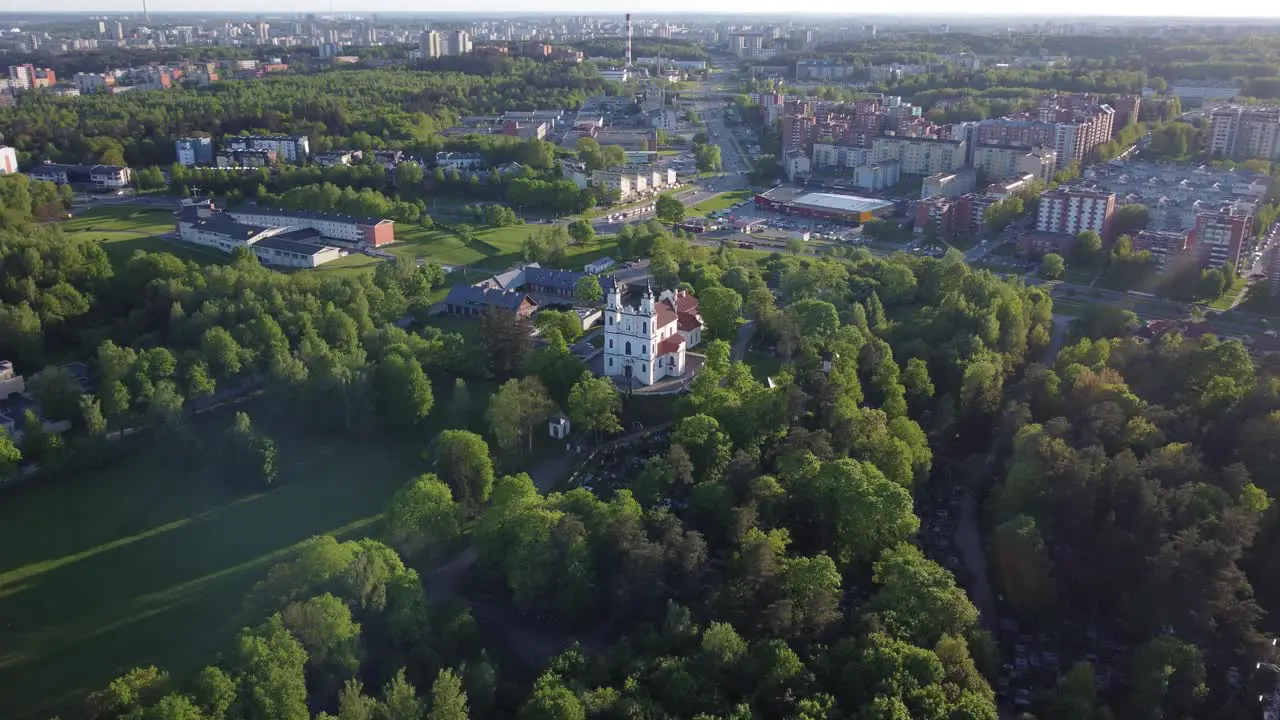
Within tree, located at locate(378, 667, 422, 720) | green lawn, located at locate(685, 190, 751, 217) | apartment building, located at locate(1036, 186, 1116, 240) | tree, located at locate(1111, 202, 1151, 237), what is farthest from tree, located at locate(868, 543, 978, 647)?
green lawn, located at locate(685, 190, 751, 217)

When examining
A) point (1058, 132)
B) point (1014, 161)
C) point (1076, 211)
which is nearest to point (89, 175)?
point (1076, 211)

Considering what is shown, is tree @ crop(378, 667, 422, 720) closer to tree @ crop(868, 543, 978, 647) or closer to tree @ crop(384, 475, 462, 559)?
tree @ crop(384, 475, 462, 559)

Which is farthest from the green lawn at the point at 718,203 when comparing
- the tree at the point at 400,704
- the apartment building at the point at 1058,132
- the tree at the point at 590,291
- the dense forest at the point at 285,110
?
the tree at the point at 400,704

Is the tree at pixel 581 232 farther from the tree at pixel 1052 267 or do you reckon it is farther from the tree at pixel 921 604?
the tree at pixel 921 604

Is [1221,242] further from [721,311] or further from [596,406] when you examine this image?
[596,406]

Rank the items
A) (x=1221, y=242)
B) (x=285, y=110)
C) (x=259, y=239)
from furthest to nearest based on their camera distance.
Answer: (x=285, y=110) → (x=259, y=239) → (x=1221, y=242)

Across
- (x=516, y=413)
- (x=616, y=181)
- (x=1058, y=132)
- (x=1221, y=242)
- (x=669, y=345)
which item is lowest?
(x=516, y=413)
